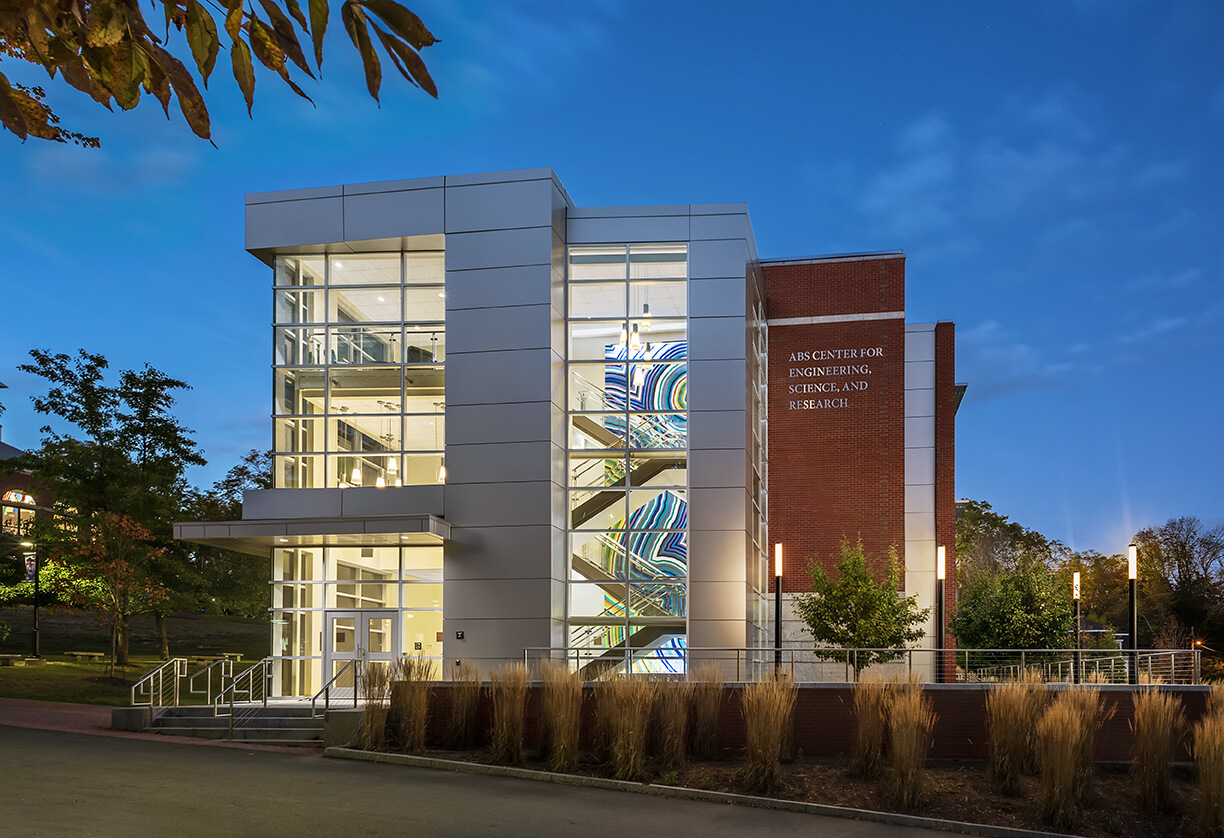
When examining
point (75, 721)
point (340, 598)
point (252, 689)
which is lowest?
point (75, 721)

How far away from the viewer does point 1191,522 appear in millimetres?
68000

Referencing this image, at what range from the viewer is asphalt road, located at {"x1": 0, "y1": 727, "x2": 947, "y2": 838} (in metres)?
10.9

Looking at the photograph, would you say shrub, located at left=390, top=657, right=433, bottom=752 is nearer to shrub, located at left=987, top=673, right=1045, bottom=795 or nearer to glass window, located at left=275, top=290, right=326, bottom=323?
shrub, located at left=987, top=673, right=1045, bottom=795

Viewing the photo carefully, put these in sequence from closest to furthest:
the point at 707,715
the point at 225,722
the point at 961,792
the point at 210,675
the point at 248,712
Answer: the point at 961,792
the point at 707,715
the point at 225,722
the point at 248,712
the point at 210,675

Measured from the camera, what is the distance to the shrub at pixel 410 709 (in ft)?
53.8

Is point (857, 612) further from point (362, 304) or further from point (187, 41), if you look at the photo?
point (187, 41)

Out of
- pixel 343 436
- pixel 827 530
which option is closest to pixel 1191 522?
pixel 827 530

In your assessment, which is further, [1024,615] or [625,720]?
[1024,615]

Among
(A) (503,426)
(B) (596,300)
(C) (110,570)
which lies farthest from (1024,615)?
(C) (110,570)

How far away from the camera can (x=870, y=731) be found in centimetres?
1443

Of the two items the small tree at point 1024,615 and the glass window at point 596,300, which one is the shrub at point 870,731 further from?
the small tree at point 1024,615

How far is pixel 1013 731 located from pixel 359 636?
52.4 ft

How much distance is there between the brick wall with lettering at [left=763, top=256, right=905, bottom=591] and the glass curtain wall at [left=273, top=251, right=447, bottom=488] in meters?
12.5

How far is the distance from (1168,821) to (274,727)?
1510 cm
